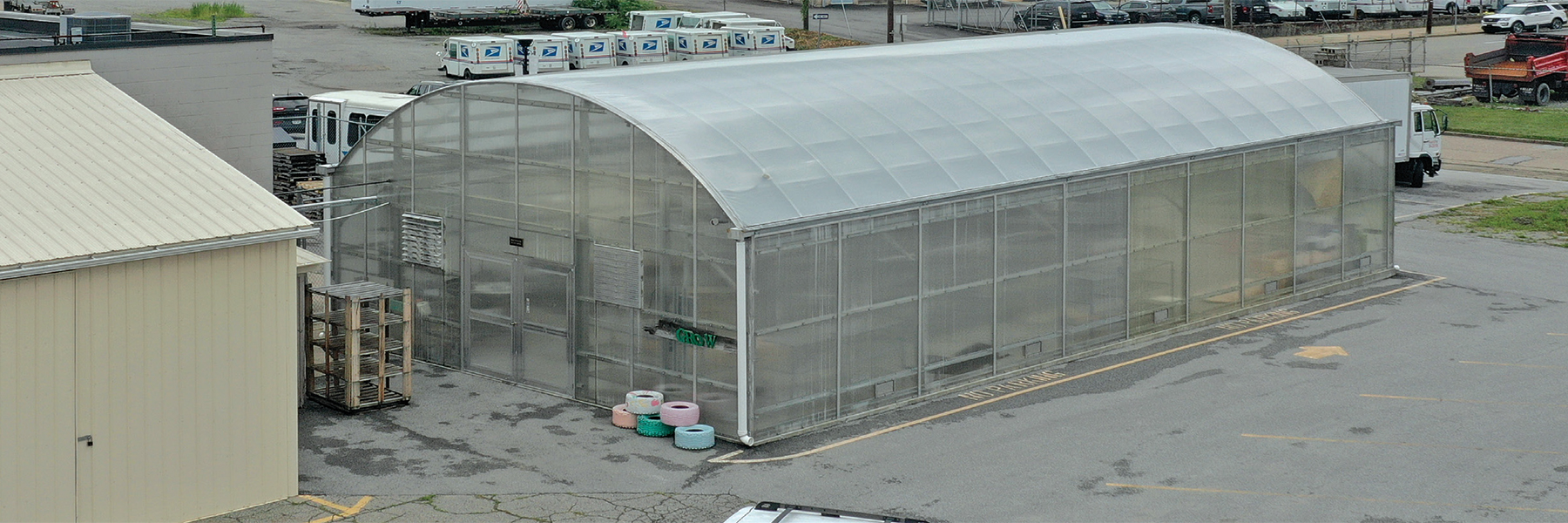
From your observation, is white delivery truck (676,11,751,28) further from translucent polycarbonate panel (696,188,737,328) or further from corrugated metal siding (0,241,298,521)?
corrugated metal siding (0,241,298,521)

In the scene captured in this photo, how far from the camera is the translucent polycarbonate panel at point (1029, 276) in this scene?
74.2ft

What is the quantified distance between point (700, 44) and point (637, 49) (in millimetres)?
2515

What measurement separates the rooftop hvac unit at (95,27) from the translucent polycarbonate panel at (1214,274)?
1650cm

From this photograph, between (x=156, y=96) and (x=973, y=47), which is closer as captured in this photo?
(x=156, y=96)

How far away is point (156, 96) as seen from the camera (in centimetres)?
2266

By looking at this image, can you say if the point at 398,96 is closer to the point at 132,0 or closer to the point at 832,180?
the point at 832,180

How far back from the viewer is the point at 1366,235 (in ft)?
96.5

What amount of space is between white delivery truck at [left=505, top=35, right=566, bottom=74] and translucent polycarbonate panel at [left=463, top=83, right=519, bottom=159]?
28284 mm

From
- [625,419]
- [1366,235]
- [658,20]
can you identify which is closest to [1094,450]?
[625,419]

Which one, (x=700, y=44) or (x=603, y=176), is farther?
(x=700, y=44)

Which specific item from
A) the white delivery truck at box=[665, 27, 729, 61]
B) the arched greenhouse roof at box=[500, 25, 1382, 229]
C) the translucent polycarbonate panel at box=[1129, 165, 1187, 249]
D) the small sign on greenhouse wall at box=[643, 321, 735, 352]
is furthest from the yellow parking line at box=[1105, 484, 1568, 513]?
the white delivery truck at box=[665, 27, 729, 61]

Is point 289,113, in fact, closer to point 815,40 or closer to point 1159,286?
point 1159,286

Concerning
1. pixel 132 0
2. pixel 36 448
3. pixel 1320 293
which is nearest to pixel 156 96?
pixel 36 448

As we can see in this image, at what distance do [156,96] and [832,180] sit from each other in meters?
9.72
